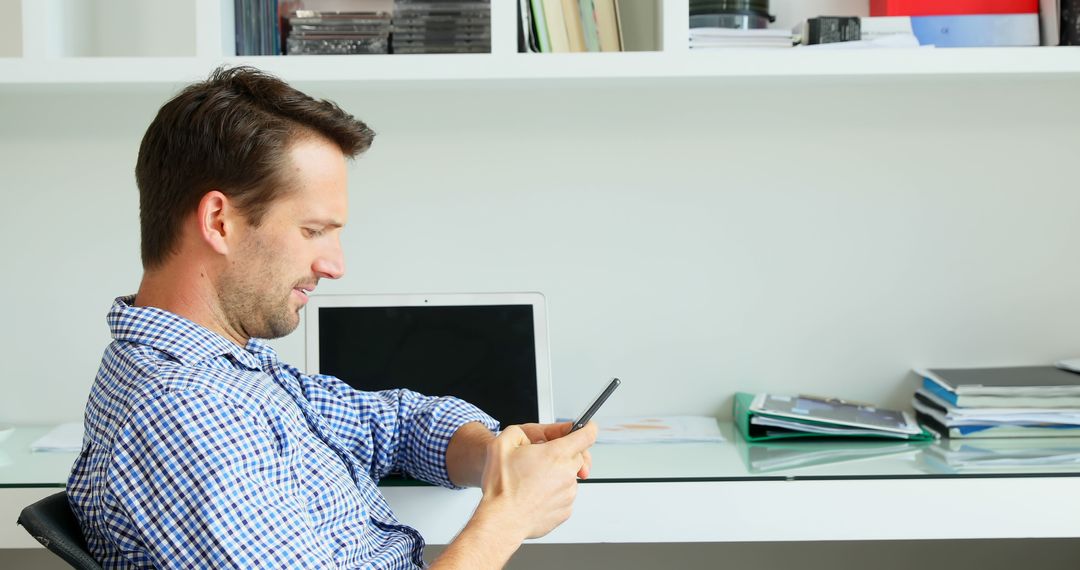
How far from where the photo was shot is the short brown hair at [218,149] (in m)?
1.09

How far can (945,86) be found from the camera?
6.55 ft

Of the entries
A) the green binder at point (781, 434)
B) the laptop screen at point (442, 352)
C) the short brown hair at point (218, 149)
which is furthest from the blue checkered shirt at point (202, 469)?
the green binder at point (781, 434)

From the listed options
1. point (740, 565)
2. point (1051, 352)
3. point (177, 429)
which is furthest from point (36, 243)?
point (1051, 352)

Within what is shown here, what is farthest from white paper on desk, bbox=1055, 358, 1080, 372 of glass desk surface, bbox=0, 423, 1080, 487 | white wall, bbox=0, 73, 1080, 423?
glass desk surface, bbox=0, 423, 1080, 487

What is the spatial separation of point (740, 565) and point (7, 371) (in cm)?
148

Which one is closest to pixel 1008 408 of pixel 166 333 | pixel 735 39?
pixel 735 39

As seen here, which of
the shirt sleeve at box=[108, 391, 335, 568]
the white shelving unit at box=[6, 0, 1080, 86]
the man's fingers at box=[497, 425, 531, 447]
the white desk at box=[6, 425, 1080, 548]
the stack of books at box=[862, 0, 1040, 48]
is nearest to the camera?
the shirt sleeve at box=[108, 391, 335, 568]

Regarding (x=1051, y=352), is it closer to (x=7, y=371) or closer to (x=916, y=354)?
(x=916, y=354)

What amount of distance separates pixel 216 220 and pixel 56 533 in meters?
0.34

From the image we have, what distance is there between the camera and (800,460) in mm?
1637

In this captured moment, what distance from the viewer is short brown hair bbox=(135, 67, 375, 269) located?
109cm

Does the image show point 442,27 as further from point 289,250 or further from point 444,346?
point 289,250

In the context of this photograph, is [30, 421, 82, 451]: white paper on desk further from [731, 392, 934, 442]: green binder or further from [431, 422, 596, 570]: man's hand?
[731, 392, 934, 442]: green binder

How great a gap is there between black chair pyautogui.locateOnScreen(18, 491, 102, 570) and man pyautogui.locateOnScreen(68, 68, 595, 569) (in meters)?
0.02
